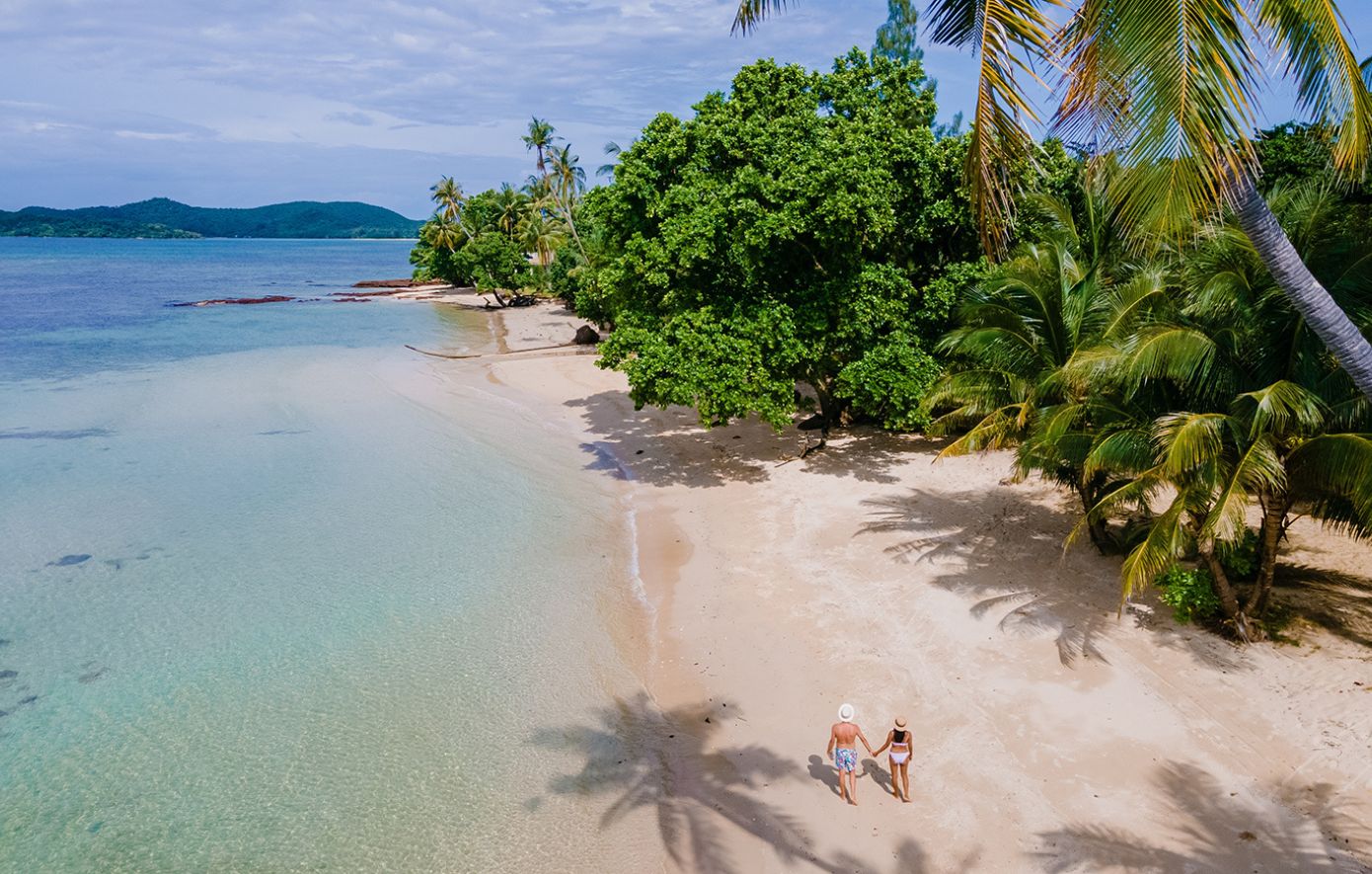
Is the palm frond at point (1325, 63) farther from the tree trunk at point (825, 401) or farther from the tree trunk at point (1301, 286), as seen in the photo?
the tree trunk at point (825, 401)

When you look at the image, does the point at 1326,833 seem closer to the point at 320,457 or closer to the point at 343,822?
the point at 343,822

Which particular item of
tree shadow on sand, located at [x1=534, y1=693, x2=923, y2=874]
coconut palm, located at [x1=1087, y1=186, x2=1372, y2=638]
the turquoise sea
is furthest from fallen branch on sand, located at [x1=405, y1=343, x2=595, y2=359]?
coconut palm, located at [x1=1087, y1=186, x2=1372, y2=638]

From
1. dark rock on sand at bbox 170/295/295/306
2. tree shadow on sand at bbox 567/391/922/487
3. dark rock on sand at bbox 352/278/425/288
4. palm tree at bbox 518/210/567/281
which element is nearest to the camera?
tree shadow on sand at bbox 567/391/922/487

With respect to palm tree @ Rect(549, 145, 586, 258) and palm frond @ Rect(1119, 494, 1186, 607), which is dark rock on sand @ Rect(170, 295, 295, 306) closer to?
palm tree @ Rect(549, 145, 586, 258)

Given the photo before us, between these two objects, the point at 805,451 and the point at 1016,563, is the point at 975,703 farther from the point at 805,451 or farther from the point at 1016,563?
the point at 805,451

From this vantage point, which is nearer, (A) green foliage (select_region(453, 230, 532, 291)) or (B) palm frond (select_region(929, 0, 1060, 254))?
(B) palm frond (select_region(929, 0, 1060, 254))

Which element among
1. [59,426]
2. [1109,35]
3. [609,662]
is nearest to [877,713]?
[609,662]
